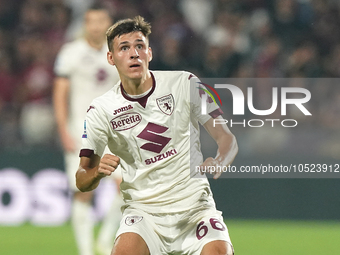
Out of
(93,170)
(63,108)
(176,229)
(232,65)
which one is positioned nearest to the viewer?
(93,170)

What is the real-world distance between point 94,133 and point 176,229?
0.75 m

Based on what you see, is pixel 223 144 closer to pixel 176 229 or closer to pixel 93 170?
pixel 176 229

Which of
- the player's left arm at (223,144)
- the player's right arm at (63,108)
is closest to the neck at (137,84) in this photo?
the player's left arm at (223,144)

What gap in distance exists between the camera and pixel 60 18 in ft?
32.7

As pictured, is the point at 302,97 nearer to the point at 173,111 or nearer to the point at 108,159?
the point at 173,111

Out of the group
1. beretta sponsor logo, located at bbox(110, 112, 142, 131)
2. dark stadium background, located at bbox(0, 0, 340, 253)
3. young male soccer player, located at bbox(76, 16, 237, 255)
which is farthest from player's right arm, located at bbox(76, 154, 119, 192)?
dark stadium background, located at bbox(0, 0, 340, 253)

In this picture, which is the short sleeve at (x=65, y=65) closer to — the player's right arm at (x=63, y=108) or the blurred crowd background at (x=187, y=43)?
the player's right arm at (x=63, y=108)

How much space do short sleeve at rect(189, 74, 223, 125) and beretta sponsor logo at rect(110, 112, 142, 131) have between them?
36 cm

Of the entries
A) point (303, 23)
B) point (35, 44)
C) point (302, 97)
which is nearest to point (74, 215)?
point (302, 97)

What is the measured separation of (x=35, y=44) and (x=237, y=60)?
306 centimetres

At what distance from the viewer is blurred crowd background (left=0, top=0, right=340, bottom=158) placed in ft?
29.1

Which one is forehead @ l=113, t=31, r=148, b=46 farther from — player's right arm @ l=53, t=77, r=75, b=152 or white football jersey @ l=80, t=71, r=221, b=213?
player's right arm @ l=53, t=77, r=75, b=152

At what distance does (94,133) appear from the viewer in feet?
12.7

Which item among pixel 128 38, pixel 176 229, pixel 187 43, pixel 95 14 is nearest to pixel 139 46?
pixel 128 38
